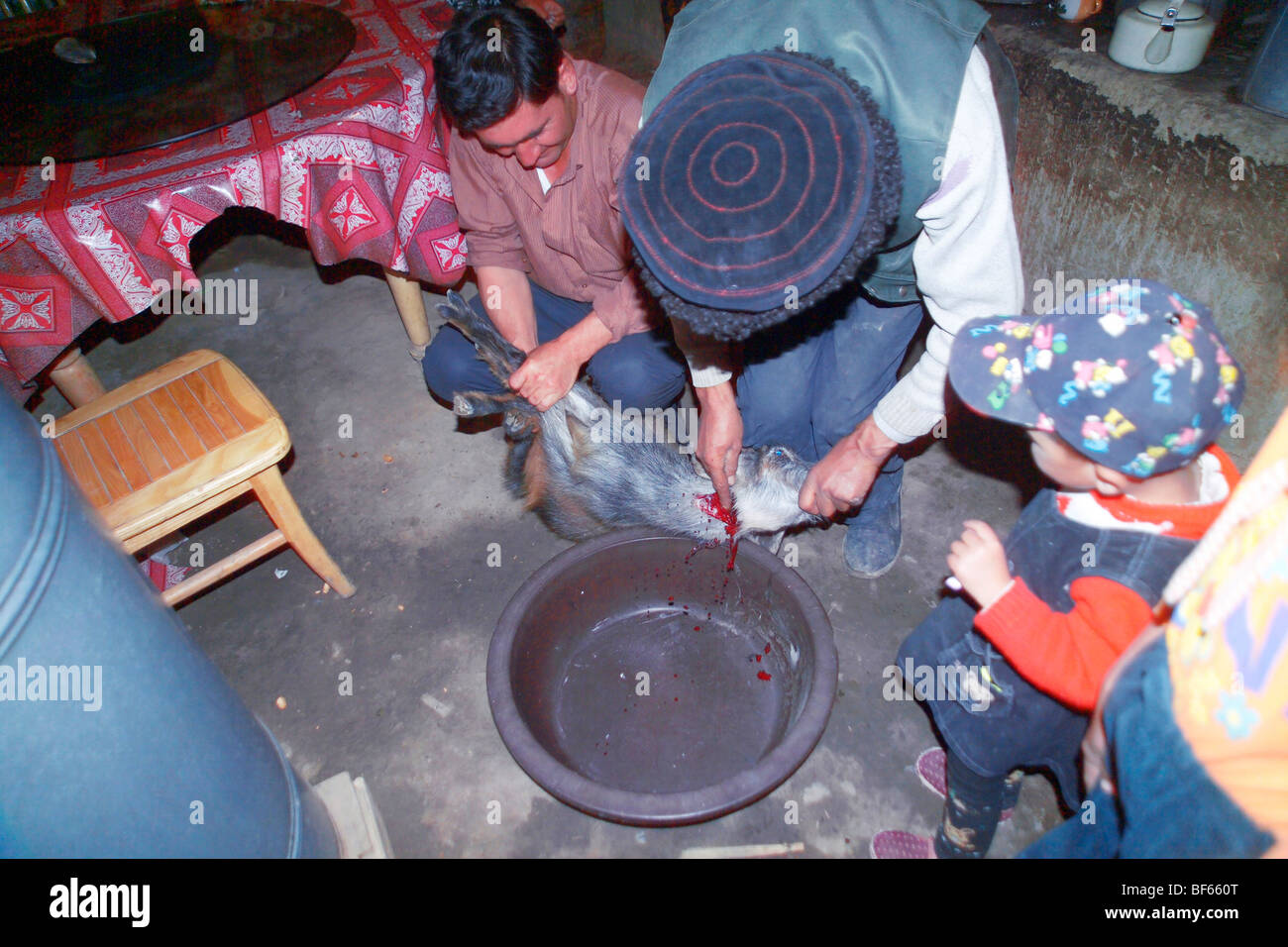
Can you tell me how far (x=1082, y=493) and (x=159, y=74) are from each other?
11.1ft

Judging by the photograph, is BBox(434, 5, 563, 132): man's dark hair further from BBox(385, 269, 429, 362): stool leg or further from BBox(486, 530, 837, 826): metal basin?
BBox(385, 269, 429, 362): stool leg

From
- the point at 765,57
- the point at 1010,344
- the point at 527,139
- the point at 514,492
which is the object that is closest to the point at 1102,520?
the point at 1010,344

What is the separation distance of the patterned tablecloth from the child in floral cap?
208 centimetres

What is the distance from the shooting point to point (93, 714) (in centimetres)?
114

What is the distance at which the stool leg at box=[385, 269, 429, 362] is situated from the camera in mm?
3393

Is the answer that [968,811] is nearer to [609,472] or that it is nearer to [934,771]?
[934,771]

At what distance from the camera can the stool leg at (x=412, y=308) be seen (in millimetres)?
3393

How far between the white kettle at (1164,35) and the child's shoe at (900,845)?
2.80m

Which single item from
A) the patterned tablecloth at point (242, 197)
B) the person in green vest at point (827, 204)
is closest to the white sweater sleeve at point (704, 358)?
the person in green vest at point (827, 204)

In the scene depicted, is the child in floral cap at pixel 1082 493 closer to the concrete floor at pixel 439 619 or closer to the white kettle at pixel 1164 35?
the concrete floor at pixel 439 619

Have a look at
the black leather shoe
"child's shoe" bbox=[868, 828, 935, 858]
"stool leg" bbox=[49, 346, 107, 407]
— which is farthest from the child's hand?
"stool leg" bbox=[49, 346, 107, 407]

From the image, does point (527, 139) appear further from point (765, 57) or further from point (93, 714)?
point (93, 714)

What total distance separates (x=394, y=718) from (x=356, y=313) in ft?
8.27

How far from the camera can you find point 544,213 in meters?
2.39
